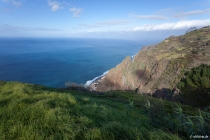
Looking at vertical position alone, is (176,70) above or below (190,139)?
below

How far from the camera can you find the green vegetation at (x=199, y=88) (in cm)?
2580

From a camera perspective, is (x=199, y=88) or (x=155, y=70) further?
(x=155, y=70)

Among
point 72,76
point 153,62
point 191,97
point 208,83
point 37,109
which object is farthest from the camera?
point 72,76

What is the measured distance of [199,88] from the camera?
Answer: 85.8ft

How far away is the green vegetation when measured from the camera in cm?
2580

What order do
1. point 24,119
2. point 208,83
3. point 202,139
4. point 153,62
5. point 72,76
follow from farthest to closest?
1. point 72,76
2. point 153,62
3. point 208,83
4. point 24,119
5. point 202,139

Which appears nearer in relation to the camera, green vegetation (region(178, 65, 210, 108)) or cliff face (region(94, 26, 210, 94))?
green vegetation (region(178, 65, 210, 108))

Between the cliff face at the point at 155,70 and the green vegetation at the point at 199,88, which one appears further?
the cliff face at the point at 155,70

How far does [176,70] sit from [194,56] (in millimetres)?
14051

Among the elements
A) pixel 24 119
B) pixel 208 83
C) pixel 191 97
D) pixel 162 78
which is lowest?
pixel 162 78

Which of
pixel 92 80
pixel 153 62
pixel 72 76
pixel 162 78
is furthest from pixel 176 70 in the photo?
pixel 72 76

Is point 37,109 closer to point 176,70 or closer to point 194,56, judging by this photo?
point 176,70

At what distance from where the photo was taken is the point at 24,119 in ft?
13.5

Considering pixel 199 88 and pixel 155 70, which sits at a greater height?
pixel 199 88
